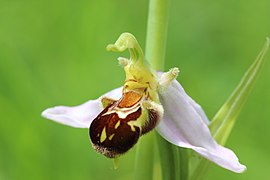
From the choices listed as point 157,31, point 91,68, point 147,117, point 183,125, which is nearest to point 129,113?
point 147,117

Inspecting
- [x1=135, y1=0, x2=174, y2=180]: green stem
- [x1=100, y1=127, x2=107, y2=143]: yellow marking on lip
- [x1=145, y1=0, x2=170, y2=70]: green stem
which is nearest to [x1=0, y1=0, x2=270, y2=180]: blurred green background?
[x1=135, y1=0, x2=174, y2=180]: green stem

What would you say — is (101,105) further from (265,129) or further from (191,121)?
(265,129)

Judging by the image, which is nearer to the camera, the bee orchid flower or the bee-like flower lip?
the bee orchid flower

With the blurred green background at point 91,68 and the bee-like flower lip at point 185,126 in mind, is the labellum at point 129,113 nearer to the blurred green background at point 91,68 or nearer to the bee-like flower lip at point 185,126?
the bee-like flower lip at point 185,126

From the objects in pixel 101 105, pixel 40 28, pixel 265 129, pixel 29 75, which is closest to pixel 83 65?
pixel 29 75

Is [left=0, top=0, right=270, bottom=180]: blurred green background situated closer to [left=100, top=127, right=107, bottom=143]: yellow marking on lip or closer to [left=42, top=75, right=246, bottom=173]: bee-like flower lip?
[left=42, top=75, right=246, bottom=173]: bee-like flower lip

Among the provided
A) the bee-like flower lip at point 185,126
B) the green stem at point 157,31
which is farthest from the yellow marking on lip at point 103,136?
the green stem at point 157,31
